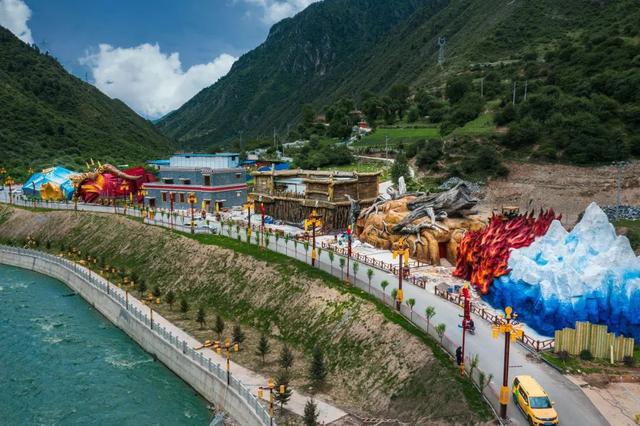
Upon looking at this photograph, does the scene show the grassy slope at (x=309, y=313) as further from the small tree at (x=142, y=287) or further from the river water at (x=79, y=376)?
the river water at (x=79, y=376)

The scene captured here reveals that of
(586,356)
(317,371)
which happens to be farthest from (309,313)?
(586,356)

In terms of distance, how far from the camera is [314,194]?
57.2m

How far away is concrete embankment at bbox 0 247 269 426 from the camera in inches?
1064

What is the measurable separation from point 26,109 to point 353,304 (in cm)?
11923

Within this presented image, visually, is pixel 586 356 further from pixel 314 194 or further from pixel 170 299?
pixel 314 194

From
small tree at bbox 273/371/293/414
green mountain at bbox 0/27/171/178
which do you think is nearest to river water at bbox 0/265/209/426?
small tree at bbox 273/371/293/414

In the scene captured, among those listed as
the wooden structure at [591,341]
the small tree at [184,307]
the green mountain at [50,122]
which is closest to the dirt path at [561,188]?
the wooden structure at [591,341]

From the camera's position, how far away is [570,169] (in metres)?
73.2

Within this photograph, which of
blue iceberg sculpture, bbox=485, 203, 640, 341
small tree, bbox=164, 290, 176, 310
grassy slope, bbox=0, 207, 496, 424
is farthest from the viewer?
small tree, bbox=164, 290, 176, 310

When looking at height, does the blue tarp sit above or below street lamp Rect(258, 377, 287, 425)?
above

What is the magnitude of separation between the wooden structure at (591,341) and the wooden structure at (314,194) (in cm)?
3063

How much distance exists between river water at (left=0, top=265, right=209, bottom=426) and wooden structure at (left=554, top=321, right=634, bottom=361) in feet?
59.3

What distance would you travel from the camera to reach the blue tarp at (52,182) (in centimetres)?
7894

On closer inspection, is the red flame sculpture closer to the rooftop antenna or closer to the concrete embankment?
the concrete embankment
